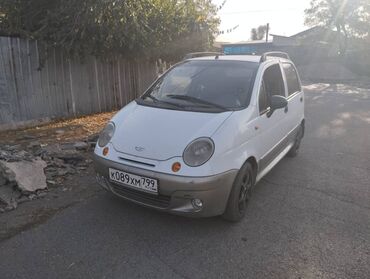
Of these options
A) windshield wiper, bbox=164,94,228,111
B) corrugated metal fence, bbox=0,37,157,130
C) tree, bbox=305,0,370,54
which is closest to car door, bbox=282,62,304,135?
windshield wiper, bbox=164,94,228,111

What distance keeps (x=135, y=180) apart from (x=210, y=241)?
0.94 m

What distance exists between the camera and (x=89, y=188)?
4.41 metres

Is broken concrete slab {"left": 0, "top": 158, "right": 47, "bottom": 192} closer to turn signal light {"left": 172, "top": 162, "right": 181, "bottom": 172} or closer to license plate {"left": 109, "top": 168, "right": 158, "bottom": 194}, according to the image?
license plate {"left": 109, "top": 168, "right": 158, "bottom": 194}

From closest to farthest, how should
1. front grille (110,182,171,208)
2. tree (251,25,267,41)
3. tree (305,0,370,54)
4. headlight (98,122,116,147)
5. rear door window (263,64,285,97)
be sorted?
front grille (110,182,171,208)
headlight (98,122,116,147)
rear door window (263,64,285,97)
tree (305,0,370,54)
tree (251,25,267,41)

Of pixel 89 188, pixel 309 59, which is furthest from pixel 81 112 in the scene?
pixel 309 59

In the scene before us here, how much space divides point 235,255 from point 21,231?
212 centimetres

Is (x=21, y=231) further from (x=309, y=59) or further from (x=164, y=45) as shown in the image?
(x=309, y=59)

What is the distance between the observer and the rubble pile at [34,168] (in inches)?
158

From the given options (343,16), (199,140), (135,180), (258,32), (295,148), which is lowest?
(295,148)

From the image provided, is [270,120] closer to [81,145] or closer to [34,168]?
[34,168]

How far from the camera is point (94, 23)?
283 inches

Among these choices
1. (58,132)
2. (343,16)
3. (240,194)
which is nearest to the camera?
(240,194)

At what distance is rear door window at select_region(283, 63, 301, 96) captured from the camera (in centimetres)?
528

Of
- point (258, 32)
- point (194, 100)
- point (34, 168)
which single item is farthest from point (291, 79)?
point (258, 32)
